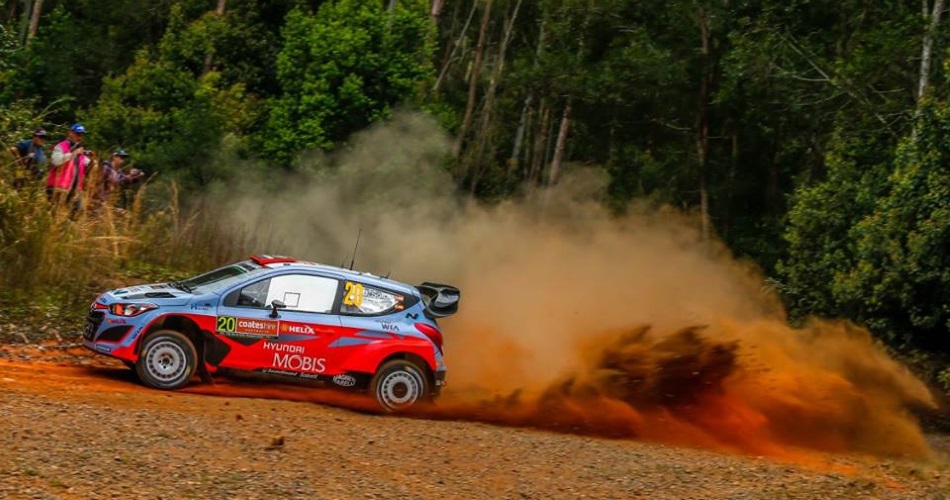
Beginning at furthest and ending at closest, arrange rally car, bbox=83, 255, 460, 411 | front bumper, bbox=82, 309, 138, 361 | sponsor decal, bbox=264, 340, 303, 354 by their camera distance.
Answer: sponsor decal, bbox=264, 340, 303, 354, rally car, bbox=83, 255, 460, 411, front bumper, bbox=82, 309, 138, 361

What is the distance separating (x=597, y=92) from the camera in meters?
40.7

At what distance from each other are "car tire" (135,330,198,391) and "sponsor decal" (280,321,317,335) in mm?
991

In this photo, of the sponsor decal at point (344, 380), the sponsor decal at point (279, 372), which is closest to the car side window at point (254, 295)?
the sponsor decal at point (279, 372)

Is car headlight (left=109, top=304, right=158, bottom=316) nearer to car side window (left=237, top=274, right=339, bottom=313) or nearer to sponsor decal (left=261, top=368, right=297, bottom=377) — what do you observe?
car side window (left=237, top=274, right=339, bottom=313)

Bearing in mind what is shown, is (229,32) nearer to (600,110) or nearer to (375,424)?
(600,110)

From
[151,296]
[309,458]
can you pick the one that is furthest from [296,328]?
[309,458]

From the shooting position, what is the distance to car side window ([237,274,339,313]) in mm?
14422

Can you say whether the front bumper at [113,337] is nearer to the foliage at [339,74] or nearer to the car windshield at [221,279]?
the car windshield at [221,279]

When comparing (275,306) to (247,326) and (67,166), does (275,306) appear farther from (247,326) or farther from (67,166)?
(67,166)

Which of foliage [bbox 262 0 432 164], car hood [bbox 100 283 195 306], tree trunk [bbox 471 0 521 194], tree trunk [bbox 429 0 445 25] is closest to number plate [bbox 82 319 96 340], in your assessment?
car hood [bbox 100 283 195 306]

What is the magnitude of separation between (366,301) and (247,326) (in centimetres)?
138

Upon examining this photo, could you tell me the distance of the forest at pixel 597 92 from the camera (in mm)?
31094

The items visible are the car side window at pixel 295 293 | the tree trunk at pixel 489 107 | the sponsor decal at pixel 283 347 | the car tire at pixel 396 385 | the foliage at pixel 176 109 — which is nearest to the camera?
the sponsor decal at pixel 283 347

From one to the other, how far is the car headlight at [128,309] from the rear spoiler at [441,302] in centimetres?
321
